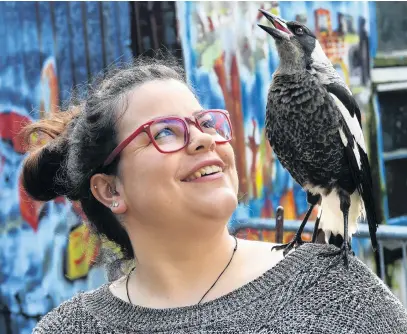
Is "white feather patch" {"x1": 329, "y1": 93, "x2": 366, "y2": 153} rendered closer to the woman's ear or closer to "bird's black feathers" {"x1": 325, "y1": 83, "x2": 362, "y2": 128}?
"bird's black feathers" {"x1": 325, "y1": 83, "x2": 362, "y2": 128}

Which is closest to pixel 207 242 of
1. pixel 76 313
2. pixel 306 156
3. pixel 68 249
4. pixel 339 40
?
pixel 76 313

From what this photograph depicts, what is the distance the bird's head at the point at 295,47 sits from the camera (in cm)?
218

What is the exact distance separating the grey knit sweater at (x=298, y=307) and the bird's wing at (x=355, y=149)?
0.50 metres

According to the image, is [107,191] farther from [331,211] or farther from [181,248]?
[331,211]

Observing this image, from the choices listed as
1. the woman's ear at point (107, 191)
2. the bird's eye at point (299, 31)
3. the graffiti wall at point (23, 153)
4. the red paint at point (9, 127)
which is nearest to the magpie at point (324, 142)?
the bird's eye at point (299, 31)

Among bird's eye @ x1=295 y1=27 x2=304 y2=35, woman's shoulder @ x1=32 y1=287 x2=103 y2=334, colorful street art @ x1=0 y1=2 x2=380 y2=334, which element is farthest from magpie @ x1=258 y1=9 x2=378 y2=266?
colorful street art @ x1=0 y1=2 x2=380 y2=334

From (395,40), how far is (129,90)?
4.10 m

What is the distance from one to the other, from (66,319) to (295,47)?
3.79 feet

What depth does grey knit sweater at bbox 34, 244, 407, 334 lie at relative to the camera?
1.43 metres

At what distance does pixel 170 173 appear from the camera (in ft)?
5.12

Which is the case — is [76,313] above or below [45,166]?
below

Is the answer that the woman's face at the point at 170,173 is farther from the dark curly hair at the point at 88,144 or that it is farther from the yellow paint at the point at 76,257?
the yellow paint at the point at 76,257

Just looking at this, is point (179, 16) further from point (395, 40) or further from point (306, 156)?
point (306, 156)

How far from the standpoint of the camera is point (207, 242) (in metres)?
1.62
